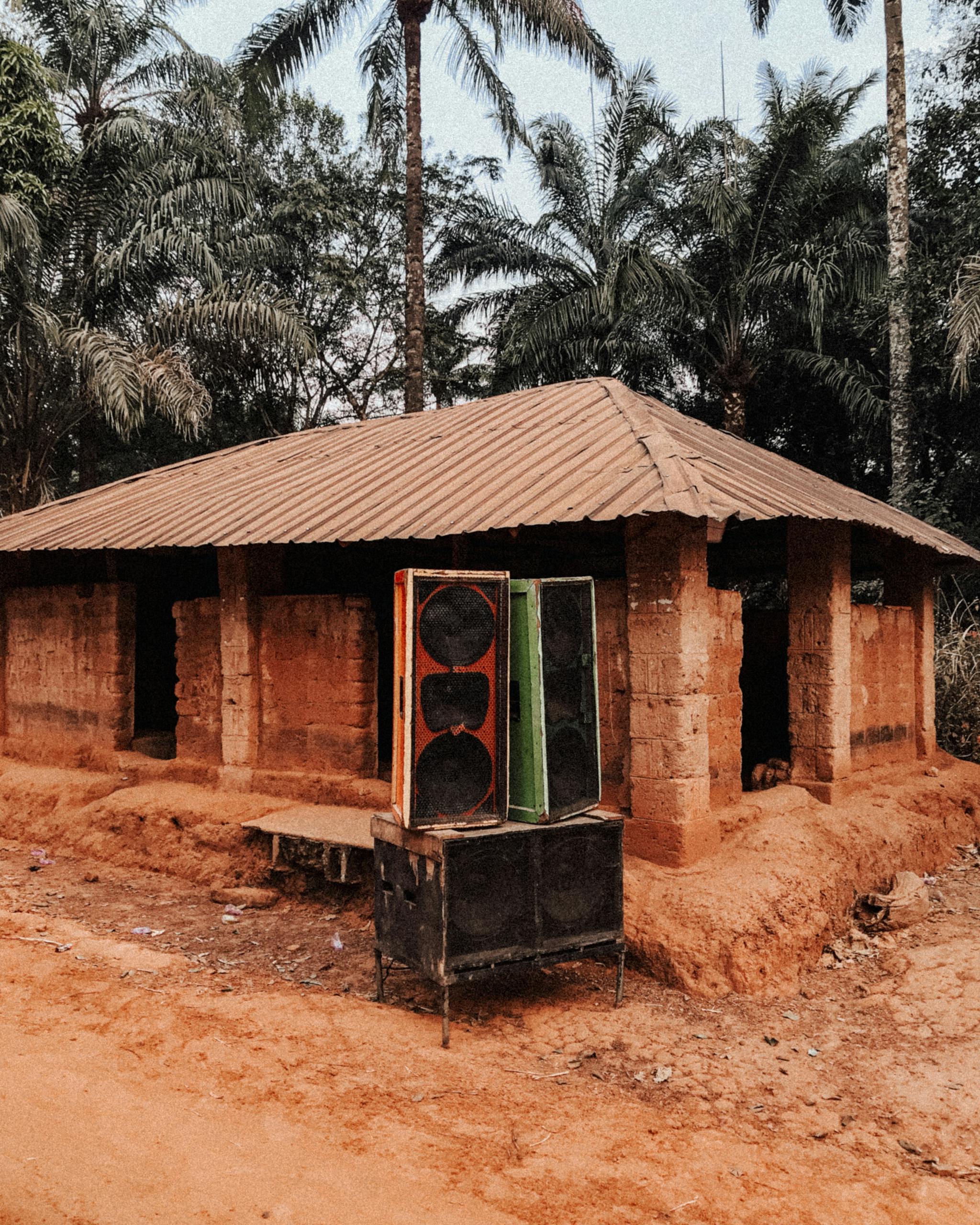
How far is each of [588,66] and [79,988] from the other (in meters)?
14.4

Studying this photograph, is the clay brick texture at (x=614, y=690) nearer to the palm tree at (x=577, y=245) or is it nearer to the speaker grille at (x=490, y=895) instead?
the speaker grille at (x=490, y=895)

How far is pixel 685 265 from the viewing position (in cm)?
1684

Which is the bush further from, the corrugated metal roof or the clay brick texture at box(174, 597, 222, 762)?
the clay brick texture at box(174, 597, 222, 762)

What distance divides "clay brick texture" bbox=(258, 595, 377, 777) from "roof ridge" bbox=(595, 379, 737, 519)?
2.57m

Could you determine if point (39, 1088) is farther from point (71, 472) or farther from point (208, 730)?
point (71, 472)

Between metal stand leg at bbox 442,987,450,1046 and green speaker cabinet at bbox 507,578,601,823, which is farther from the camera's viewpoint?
green speaker cabinet at bbox 507,578,601,823

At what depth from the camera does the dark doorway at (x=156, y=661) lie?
413 inches

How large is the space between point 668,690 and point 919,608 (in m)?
4.68

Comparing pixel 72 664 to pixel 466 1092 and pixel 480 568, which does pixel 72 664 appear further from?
pixel 466 1092

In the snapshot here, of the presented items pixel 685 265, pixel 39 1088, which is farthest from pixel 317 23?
pixel 39 1088

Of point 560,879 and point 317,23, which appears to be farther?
point 317,23

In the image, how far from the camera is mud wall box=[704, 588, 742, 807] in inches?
280

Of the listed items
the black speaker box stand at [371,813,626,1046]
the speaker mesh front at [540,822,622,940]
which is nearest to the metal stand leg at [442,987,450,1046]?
the black speaker box stand at [371,813,626,1046]

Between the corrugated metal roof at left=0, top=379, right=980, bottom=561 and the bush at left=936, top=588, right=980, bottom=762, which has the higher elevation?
the corrugated metal roof at left=0, top=379, right=980, bottom=561
